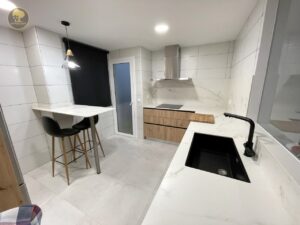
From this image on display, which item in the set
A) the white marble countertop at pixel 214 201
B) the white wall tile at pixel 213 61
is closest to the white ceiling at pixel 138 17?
the white wall tile at pixel 213 61

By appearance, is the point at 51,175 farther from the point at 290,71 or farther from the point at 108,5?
the point at 290,71

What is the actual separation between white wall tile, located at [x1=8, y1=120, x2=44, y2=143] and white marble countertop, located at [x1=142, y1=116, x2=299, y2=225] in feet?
8.22

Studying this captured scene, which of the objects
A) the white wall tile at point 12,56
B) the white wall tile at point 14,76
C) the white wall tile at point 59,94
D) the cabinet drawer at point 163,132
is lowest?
the cabinet drawer at point 163,132

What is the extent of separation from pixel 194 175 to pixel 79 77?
2.68 m

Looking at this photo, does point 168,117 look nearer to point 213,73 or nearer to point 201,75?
point 201,75

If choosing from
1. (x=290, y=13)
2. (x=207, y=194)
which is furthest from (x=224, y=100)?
(x=207, y=194)

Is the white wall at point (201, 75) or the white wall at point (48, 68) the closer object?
the white wall at point (48, 68)

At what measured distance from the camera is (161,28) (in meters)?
1.92

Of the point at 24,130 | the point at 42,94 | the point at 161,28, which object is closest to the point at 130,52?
the point at 161,28

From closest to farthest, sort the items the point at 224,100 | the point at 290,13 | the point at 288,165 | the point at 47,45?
the point at 288,165 < the point at 290,13 < the point at 47,45 < the point at 224,100

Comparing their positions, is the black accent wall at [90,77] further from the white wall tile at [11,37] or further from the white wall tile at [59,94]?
the white wall tile at [11,37]

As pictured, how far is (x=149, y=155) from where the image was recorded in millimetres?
2625

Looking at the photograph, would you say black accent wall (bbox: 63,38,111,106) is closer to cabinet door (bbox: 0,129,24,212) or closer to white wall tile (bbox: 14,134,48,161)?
white wall tile (bbox: 14,134,48,161)

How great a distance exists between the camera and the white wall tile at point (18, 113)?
1891 mm
